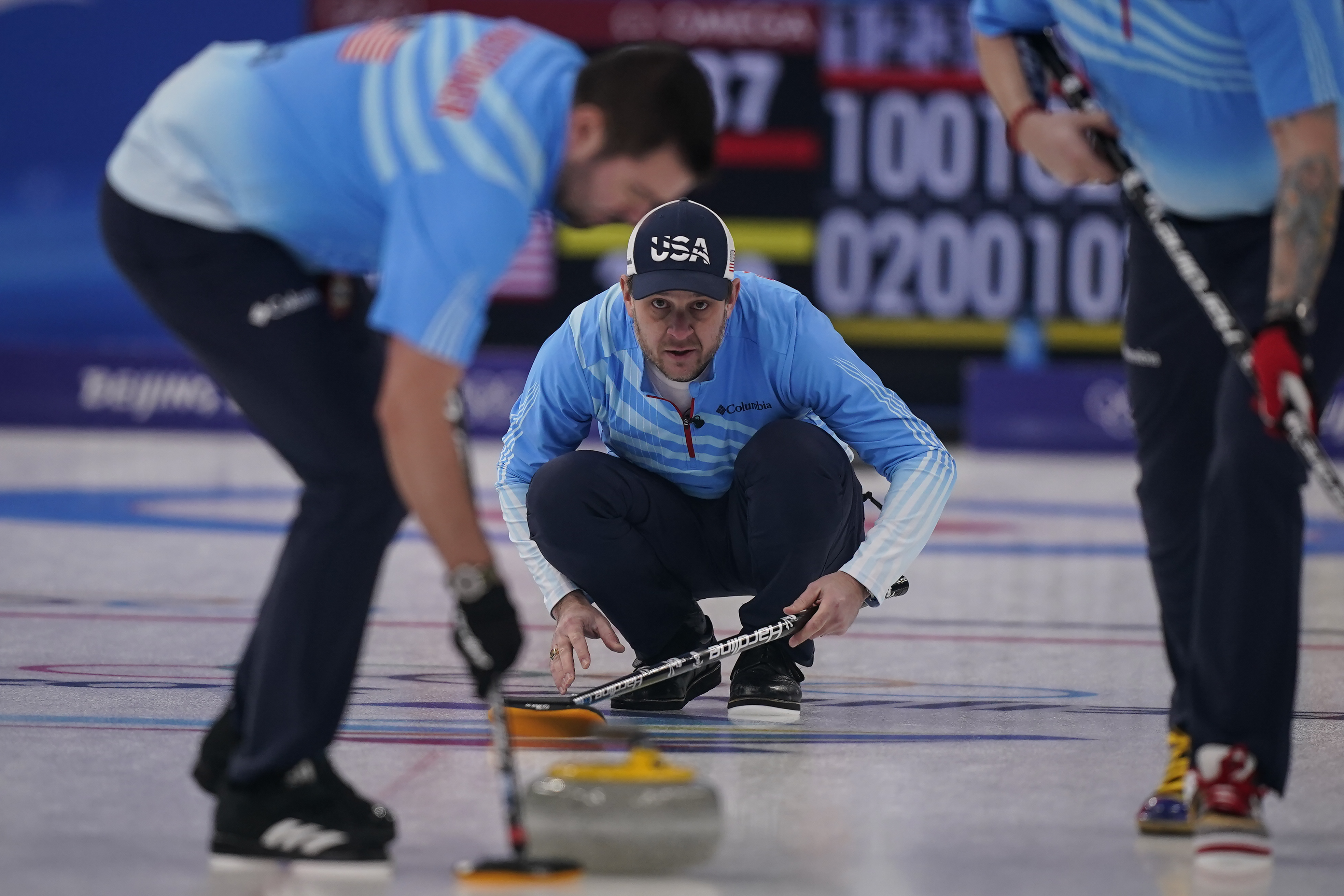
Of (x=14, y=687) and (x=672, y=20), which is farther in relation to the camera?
(x=672, y=20)

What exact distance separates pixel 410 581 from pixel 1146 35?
338 cm

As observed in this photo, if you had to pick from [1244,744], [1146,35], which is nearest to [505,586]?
[1244,744]

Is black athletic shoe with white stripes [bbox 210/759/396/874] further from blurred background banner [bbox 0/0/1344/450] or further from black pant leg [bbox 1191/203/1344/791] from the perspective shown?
blurred background banner [bbox 0/0/1344/450]

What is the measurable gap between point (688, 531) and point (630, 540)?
17cm

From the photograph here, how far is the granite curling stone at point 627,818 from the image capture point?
7.73ft

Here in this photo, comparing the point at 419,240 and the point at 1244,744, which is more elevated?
the point at 419,240

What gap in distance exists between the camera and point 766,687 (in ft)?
11.3

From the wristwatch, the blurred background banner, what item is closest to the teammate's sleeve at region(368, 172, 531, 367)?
the wristwatch

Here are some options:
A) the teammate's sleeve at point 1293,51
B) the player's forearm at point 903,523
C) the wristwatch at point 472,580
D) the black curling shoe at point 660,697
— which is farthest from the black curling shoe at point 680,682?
the teammate's sleeve at point 1293,51

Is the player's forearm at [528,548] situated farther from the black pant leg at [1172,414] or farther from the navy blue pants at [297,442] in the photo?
the black pant leg at [1172,414]

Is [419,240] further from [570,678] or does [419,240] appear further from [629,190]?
[570,678]

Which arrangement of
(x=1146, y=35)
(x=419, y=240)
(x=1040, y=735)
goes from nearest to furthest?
(x=419, y=240) → (x=1146, y=35) → (x=1040, y=735)

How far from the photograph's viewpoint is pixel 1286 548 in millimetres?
2523

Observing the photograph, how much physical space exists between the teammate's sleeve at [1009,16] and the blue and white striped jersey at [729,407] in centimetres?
77
